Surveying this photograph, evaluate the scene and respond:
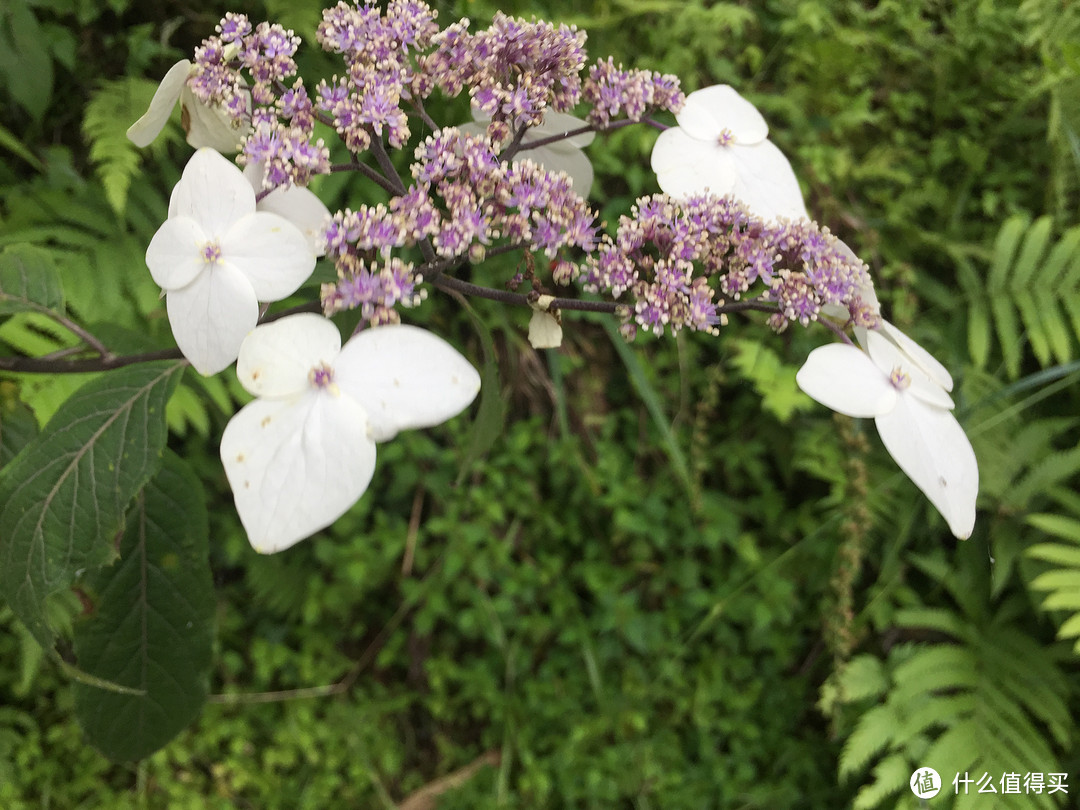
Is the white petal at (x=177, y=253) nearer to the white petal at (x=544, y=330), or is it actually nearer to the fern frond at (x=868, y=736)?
the white petal at (x=544, y=330)

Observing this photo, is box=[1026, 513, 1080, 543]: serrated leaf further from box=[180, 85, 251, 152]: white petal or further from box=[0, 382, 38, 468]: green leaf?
box=[0, 382, 38, 468]: green leaf

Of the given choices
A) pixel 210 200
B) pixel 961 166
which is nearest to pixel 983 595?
pixel 961 166

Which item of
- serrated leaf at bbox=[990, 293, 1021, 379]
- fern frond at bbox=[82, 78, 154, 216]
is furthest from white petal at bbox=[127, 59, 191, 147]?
serrated leaf at bbox=[990, 293, 1021, 379]

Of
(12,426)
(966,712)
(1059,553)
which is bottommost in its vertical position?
(966,712)

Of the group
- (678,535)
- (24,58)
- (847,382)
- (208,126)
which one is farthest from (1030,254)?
(24,58)

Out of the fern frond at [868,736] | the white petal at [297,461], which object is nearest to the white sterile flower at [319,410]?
the white petal at [297,461]

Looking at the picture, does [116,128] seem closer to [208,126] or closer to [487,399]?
[208,126]

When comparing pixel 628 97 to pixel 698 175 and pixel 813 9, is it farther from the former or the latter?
pixel 813 9
